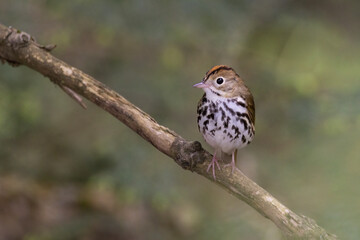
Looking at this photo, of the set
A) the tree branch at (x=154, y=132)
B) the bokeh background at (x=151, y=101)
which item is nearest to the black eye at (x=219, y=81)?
the tree branch at (x=154, y=132)

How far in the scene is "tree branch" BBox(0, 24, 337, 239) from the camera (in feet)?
6.46

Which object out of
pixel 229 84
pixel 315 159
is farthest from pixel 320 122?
pixel 315 159

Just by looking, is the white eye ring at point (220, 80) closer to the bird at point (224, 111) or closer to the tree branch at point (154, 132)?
the bird at point (224, 111)

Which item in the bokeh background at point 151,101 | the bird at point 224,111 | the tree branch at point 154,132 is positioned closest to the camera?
the tree branch at point 154,132

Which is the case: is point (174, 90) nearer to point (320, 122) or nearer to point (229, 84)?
point (320, 122)

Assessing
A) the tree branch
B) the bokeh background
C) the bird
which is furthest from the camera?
the bokeh background

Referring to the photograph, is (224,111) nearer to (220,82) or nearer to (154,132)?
(220,82)

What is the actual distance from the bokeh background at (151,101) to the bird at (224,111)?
0.53 metres

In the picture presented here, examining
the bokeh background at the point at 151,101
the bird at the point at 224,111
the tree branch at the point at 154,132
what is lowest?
the tree branch at the point at 154,132

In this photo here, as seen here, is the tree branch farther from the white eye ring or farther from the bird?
the white eye ring

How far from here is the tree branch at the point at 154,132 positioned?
6.46 ft

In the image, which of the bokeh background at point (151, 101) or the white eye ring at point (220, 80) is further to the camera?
the bokeh background at point (151, 101)

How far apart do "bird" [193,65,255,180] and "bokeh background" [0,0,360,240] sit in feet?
1.73

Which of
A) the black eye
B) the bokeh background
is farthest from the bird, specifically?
the bokeh background
